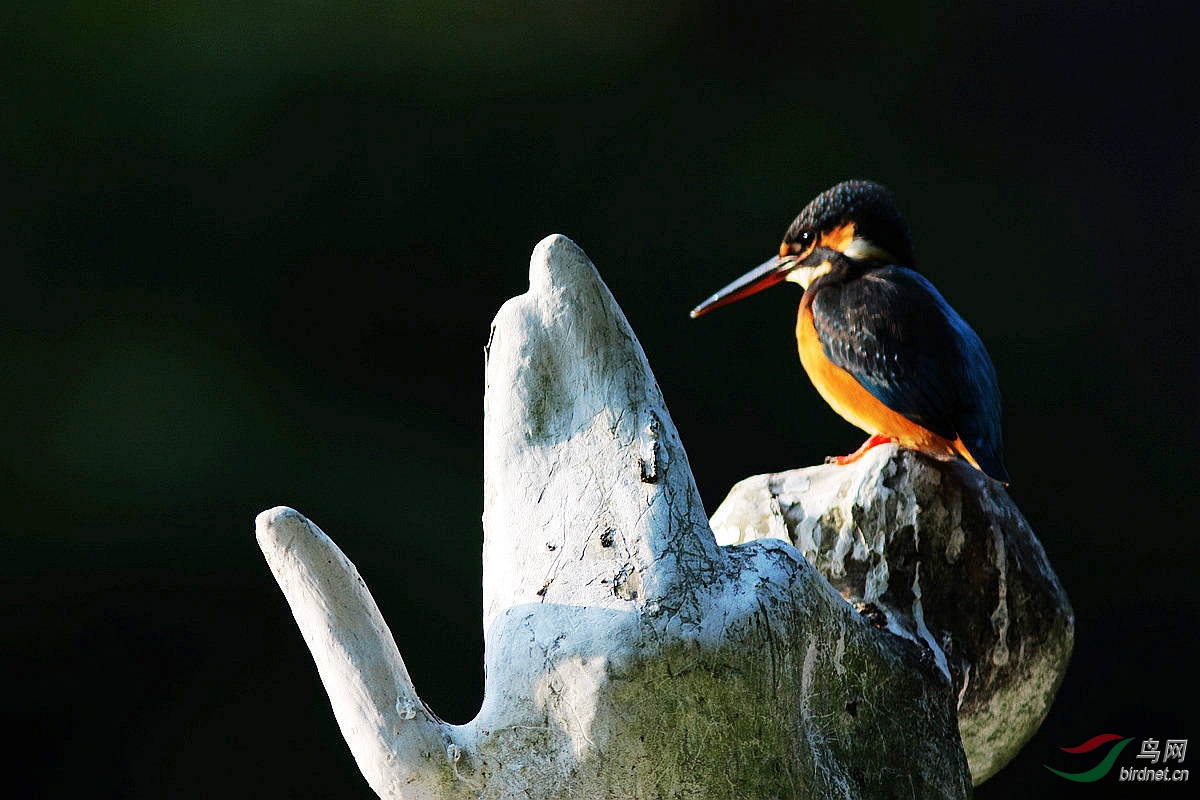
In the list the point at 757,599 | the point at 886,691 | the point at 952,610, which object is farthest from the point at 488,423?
the point at 952,610

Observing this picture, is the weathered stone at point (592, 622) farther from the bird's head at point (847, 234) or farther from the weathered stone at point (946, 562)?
the bird's head at point (847, 234)

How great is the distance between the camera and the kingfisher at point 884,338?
3.52ft

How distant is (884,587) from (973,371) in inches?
8.2

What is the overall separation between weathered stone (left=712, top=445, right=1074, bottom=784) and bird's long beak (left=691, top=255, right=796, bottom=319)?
0.21 meters

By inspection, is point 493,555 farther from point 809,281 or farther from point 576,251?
point 809,281

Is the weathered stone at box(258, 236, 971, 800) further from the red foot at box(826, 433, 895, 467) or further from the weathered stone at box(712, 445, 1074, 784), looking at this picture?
the red foot at box(826, 433, 895, 467)

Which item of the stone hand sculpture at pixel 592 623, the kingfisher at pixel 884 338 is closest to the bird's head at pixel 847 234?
the kingfisher at pixel 884 338

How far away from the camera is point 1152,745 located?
6.36ft

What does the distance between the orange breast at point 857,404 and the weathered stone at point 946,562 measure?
23 mm

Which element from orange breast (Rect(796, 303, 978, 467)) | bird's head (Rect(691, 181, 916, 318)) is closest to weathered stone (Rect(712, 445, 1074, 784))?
orange breast (Rect(796, 303, 978, 467))

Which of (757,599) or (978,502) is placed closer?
(757,599)

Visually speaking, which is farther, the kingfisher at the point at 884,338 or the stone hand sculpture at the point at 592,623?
the kingfisher at the point at 884,338

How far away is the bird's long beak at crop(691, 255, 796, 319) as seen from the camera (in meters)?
1.23

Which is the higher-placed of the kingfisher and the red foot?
the kingfisher
